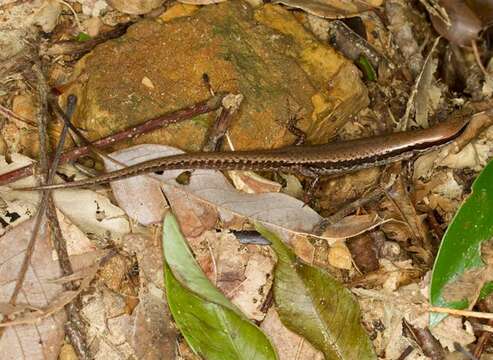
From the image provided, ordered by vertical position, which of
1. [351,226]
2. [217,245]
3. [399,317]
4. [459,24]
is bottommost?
[399,317]

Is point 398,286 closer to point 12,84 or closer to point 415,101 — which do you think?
point 415,101

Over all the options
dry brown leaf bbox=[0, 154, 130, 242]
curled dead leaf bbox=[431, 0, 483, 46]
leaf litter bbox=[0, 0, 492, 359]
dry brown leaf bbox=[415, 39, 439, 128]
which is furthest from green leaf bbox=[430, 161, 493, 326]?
dry brown leaf bbox=[0, 154, 130, 242]

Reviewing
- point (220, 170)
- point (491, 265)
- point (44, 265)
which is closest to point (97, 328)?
point (44, 265)

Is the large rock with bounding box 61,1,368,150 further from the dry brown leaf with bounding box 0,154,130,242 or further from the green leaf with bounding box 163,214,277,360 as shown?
the green leaf with bounding box 163,214,277,360

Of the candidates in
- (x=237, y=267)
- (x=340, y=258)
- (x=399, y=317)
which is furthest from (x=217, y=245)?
(x=399, y=317)

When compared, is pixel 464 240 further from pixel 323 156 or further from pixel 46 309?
pixel 46 309

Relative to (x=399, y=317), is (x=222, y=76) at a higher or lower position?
higher

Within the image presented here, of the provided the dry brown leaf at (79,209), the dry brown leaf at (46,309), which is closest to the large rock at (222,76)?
the dry brown leaf at (79,209)

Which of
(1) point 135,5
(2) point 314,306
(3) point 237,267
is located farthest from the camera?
(1) point 135,5
